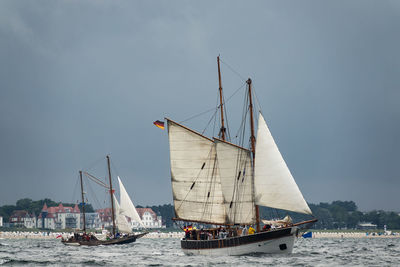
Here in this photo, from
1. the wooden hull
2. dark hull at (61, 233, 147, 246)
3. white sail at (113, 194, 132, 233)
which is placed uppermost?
white sail at (113, 194, 132, 233)

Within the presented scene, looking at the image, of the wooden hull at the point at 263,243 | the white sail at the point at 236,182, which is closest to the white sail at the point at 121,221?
the white sail at the point at 236,182

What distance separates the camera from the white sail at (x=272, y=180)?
60.5 metres

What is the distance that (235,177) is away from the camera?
67.9 meters

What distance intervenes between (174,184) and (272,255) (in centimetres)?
1775

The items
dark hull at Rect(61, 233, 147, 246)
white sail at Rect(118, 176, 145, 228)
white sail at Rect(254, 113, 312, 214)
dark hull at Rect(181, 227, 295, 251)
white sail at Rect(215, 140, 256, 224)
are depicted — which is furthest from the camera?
white sail at Rect(118, 176, 145, 228)

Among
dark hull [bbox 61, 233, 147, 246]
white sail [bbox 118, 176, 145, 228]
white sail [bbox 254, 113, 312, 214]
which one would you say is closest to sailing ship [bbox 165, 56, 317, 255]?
white sail [bbox 254, 113, 312, 214]

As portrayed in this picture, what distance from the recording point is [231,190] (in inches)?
2689

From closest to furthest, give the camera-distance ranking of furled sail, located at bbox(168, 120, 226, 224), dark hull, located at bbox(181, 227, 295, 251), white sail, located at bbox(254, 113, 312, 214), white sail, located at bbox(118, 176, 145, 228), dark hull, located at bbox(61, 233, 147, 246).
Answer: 1. white sail, located at bbox(254, 113, 312, 214)
2. dark hull, located at bbox(181, 227, 295, 251)
3. furled sail, located at bbox(168, 120, 226, 224)
4. dark hull, located at bbox(61, 233, 147, 246)
5. white sail, located at bbox(118, 176, 145, 228)

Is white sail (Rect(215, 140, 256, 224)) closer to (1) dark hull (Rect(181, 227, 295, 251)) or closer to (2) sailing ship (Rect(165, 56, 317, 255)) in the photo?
(2) sailing ship (Rect(165, 56, 317, 255))

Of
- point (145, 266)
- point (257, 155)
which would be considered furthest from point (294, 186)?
point (145, 266)

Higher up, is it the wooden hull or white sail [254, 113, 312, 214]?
white sail [254, 113, 312, 214]

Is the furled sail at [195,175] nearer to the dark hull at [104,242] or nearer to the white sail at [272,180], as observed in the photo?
the white sail at [272,180]

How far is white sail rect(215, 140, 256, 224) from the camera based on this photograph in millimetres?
66688

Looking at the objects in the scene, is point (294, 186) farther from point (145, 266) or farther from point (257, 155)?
point (145, 266)
